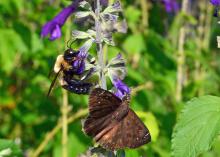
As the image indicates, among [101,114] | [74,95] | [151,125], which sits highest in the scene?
[101,114]

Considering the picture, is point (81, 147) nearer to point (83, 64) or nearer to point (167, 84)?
point (167, 84)

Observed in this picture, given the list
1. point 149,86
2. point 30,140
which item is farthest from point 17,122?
point 149,86

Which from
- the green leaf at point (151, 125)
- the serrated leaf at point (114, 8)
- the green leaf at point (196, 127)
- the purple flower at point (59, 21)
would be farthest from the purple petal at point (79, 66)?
the green leaf at point (151, 125)

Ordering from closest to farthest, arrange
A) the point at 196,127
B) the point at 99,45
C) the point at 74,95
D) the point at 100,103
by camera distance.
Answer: the point at 100,103 < the point at 99,45 < the point at 196,127 < the point at 74,95

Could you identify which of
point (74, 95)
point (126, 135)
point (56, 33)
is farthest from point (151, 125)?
point (74, 95)

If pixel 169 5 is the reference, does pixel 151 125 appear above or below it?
below

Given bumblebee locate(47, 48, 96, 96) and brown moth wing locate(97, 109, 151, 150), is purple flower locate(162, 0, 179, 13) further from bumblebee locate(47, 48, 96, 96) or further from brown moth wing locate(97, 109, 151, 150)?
brown moth wing locate(97, 109, 151, 150)

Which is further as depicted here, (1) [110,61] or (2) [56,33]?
(2) [56,33]

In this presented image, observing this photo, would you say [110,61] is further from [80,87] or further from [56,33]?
[56,33]
